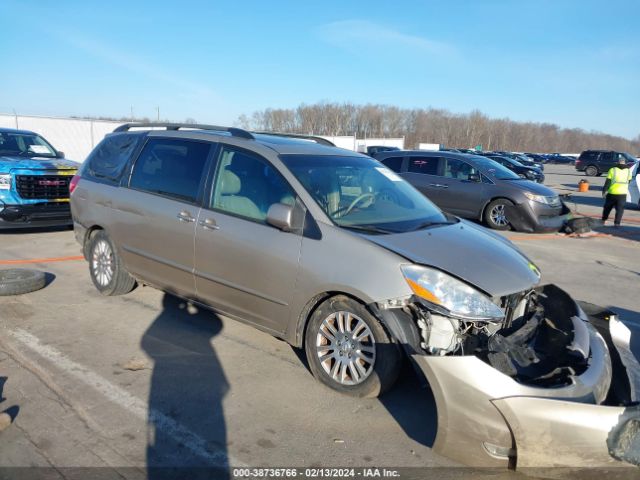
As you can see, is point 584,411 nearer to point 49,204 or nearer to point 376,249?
point 376,249

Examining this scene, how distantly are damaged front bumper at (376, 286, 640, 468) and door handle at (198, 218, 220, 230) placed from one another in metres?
2.08

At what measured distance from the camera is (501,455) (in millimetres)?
2736

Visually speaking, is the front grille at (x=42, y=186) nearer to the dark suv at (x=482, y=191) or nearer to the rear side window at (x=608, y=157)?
the dark suv at (x=482, y=191)

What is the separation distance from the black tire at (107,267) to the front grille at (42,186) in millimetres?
3722

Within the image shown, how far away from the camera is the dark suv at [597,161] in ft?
126

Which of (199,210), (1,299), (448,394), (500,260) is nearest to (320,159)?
(199,210)

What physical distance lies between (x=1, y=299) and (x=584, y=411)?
5.58 metres

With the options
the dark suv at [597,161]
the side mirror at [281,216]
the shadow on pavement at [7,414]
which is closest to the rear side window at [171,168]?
the side mirror at [281,216]

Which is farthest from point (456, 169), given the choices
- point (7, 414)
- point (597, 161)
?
point (597, 161)

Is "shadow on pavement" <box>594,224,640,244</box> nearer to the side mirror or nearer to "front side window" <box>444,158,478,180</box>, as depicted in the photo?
"front side window" <box>444,158,478,180</box>

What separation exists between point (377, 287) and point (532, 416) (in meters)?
1.17

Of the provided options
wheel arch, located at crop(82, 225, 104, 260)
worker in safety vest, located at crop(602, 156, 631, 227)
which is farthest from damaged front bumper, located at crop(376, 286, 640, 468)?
worker in safety vest, located at crop(602, 156, 631, 227)

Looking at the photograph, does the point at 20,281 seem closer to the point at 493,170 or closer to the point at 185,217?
the point at 185,217

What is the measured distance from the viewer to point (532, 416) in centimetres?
257
